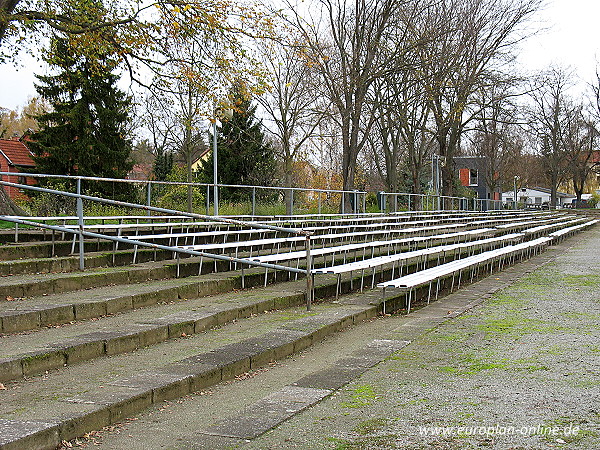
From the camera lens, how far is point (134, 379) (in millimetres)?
4973

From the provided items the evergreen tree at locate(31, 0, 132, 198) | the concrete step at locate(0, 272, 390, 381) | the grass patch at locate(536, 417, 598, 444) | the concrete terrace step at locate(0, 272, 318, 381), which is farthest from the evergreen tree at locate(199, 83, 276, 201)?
the grass patch at locate(536, 417, 598, 444)

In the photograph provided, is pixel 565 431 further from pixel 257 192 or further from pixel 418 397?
pixel 257 192

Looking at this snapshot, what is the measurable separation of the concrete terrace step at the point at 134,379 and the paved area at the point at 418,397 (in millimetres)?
108

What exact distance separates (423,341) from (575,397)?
2.27 metres

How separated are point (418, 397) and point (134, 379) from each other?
82.5 inches

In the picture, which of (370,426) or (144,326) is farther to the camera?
(144,326)

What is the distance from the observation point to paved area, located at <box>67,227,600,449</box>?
4148 mm

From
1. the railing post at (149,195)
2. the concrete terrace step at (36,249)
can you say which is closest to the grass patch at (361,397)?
the concrete terrace step at (36,249)

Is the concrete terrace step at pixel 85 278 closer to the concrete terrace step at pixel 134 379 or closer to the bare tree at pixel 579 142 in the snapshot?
the concrete terrace step at pixel 134 379

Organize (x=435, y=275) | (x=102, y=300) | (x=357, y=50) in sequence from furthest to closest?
(x=357, y=50) < (x=435, y=275) < (x=102, y=300)

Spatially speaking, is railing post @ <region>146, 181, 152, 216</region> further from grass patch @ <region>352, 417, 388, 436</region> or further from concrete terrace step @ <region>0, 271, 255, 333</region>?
grass patch @ <region>352, 417, 388, 436</region>

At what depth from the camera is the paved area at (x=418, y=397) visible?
4.15 meters

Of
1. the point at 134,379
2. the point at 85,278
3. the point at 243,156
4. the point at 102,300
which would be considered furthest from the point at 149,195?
the point at 243,156

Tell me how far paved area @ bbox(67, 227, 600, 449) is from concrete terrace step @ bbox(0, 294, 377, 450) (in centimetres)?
11
